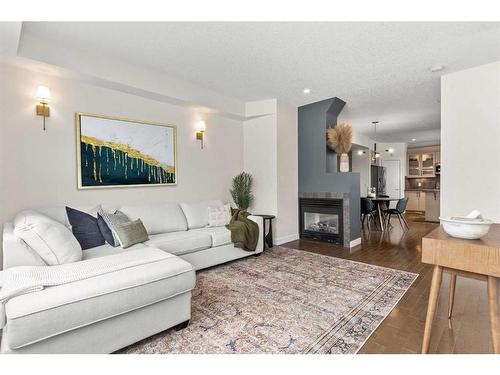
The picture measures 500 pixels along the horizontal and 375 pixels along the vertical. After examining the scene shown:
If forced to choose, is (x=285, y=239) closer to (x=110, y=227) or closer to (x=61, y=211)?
(x=110, y=227)

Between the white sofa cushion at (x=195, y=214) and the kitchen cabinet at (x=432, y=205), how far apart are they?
652 centimetres

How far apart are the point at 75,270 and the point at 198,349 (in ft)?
3.31

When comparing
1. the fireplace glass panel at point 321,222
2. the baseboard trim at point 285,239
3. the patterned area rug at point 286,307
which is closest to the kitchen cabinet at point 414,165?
the fireplace glass panel at point 321,222

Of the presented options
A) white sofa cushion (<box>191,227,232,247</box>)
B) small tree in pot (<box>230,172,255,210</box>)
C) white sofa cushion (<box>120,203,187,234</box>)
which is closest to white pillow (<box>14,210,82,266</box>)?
white sofa cushion (<box>120,203,187,234</box>)

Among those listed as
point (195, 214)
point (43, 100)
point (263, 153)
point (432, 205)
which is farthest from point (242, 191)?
point (432, 205)

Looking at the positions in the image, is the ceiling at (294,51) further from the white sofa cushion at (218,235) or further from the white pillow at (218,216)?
the white sofa cushion at (218,235)

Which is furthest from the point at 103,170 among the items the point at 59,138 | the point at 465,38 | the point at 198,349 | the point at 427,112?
the point at 427,112

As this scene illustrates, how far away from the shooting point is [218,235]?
11.0 ft

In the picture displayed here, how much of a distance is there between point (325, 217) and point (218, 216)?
2088 mm

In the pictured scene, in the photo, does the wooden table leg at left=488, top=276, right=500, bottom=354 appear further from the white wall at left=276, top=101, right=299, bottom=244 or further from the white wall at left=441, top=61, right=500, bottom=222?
the white wall at left=276, top=101, right=299, bottom=244

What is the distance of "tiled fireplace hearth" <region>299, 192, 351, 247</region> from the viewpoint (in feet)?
14.5

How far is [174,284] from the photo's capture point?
1.85 meters

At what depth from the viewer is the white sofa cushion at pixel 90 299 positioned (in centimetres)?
130

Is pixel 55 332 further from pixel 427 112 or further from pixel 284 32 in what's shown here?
pixel 427 112
